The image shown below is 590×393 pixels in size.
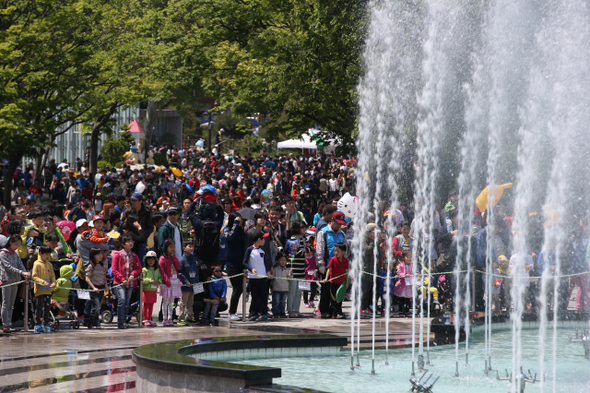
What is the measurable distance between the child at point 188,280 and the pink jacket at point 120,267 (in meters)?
0.85

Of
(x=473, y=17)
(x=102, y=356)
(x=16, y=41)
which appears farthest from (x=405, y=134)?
(x=102, y=356)

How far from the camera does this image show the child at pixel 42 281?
44.0ft

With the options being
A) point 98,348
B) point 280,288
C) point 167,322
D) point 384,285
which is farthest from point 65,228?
point 384,285

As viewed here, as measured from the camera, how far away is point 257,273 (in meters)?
15.7

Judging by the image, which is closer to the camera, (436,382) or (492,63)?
(436,382)

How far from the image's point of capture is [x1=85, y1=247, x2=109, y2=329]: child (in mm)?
14047

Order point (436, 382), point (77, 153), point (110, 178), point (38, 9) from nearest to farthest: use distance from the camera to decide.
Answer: point (436, 382)
point (38, 9)
point (110, 178)
point (77, 153)

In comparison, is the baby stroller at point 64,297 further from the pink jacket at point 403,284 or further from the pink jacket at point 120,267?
the pink jacket at point 403,284

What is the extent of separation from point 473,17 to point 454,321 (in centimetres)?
820

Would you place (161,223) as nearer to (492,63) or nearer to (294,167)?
(492,63)

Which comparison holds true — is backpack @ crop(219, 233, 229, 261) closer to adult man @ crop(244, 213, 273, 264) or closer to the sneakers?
adult man @ crop(244, 213, 273, 264)

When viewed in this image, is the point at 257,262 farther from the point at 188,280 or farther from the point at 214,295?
the point at 188,280

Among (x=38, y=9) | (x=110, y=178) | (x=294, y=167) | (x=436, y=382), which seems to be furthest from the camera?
(x=294, y=167)

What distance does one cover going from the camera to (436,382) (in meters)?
10.1
